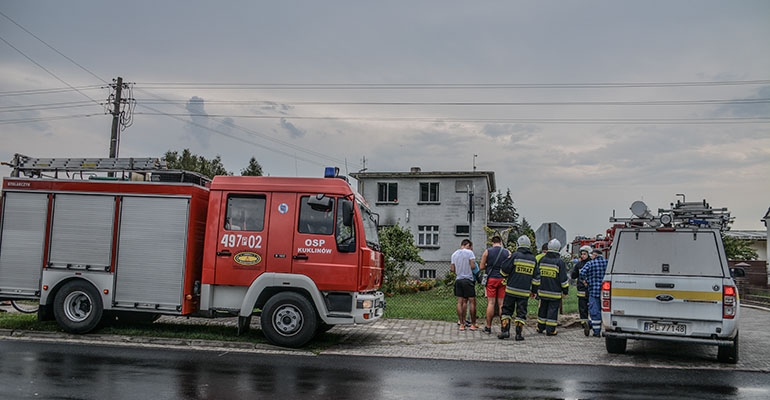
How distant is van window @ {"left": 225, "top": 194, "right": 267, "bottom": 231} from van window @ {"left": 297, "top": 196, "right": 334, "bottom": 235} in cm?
69

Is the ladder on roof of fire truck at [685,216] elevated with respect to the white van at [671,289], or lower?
elevated

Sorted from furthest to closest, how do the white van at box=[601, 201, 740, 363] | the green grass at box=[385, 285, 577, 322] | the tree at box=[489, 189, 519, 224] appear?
the tree at box=[489, 189, 519, 224], the green grass at box=[385, 285, 577, 322], the white van at box=[601, 201, 740, 363]

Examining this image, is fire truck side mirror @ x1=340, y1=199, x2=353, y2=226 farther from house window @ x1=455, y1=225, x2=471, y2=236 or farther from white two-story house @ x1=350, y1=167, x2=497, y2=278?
house window @ x1=455, y1=225, x2=471, y2=236

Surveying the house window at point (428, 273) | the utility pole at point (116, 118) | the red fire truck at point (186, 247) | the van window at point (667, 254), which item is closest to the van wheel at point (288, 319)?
the red fire truck at point (186, 247)

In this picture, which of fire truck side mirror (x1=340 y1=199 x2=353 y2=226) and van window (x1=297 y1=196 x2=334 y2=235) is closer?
fire truck side mirror (x1=340 y1=199 x2=353 y2=226)

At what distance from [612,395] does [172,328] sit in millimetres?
8414

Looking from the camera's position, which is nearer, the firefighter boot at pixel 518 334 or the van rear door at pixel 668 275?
the van rear door at pixel 668 275

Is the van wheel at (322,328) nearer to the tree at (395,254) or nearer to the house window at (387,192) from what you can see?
the tree at (395,254)

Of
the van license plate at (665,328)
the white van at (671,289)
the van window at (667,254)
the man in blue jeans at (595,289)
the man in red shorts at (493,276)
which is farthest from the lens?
the man in red shorts at (493,276)

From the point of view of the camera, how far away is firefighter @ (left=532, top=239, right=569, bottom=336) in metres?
12.7

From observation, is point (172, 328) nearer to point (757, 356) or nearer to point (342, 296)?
point (342, 296)

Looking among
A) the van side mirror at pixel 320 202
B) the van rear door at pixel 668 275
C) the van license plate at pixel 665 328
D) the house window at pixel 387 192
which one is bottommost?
the van license plate at pixel 665 328

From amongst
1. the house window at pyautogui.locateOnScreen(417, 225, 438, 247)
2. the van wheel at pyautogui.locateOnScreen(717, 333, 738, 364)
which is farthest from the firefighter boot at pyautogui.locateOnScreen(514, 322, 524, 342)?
the house window at pyautogui.locateOnScreen(417, 225, 438, 247)

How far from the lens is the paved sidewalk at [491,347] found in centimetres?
1024
